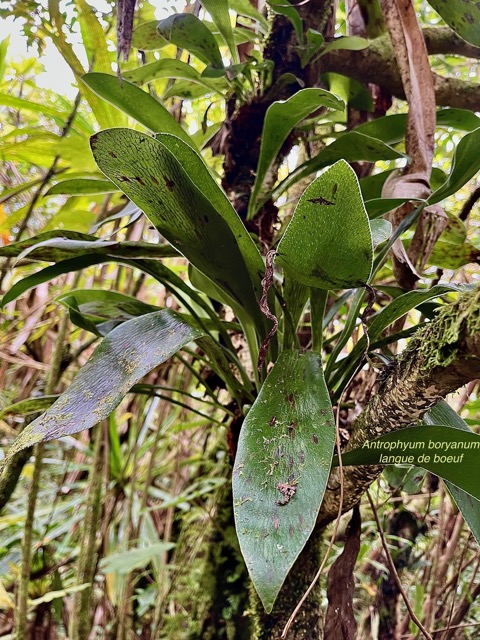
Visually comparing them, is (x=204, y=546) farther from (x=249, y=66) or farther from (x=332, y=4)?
(x=332, y=4)

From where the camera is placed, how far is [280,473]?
313 millimetres

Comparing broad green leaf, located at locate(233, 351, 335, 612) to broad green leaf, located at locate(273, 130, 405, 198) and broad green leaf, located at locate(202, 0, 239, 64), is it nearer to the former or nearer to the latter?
broad green leaf, located at locate(273, 130, 405, 198)

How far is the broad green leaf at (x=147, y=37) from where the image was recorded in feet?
2.73

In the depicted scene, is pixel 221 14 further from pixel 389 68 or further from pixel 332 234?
pixel 332 234

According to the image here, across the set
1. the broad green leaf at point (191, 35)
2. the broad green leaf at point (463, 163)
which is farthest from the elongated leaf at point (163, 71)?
the broad green leaf at point (463, 163)

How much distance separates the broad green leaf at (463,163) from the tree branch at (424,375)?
226 millimetres

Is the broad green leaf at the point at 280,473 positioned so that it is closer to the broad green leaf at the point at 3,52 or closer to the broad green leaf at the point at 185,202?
the broad green leaf at the point at 185,202

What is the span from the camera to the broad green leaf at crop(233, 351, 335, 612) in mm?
267

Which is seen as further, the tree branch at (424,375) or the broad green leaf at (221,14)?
the broad green leaf at (221,14)

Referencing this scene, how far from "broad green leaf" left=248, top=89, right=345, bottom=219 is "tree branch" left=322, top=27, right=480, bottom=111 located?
32 centimetres

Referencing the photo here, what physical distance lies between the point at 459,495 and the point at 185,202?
0.38 m

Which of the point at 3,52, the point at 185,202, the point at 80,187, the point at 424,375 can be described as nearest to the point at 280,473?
the point at 424,375

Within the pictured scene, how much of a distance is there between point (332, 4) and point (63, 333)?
2.70ft

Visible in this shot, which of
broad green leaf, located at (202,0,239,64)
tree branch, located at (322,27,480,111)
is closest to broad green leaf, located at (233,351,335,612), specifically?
broad green leaf, located at (202,0,239,64)
